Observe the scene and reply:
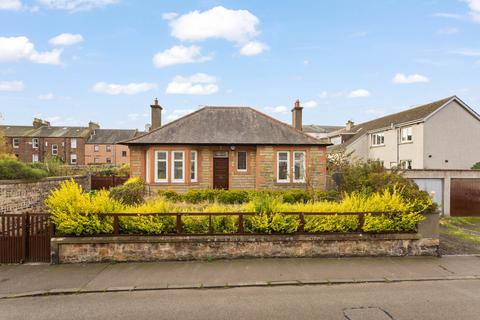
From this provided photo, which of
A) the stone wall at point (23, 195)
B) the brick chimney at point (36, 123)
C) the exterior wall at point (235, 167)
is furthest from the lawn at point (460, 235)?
the brick chimney at point (36, 123)

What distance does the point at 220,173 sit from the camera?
1775 centimetres

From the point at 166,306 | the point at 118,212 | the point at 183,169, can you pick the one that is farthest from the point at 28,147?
the point at 166,306

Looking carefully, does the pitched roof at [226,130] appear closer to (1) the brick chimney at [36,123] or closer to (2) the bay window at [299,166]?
(2) the bay window at [299,166]

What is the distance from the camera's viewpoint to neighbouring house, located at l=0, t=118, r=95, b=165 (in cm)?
4916

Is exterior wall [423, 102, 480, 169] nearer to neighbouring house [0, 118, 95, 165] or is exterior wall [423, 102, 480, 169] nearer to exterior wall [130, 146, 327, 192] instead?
exterior wall [130, 146, 327, 192]

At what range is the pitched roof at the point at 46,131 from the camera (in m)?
49.5

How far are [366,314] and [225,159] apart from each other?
1319 cm

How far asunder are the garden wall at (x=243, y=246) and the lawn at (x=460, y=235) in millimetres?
1588

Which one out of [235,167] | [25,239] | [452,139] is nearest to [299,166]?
[235,167]

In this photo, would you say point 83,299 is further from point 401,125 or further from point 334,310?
point 401,125

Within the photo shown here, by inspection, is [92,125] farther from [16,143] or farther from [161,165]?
[161,165]

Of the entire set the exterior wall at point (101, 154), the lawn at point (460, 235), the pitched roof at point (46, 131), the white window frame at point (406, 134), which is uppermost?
the pitched roof at point (46, 131)

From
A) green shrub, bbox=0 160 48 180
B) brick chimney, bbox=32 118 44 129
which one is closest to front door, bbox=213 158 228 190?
green shrub, bbox=0 160 48 180

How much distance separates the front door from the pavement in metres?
9.96
